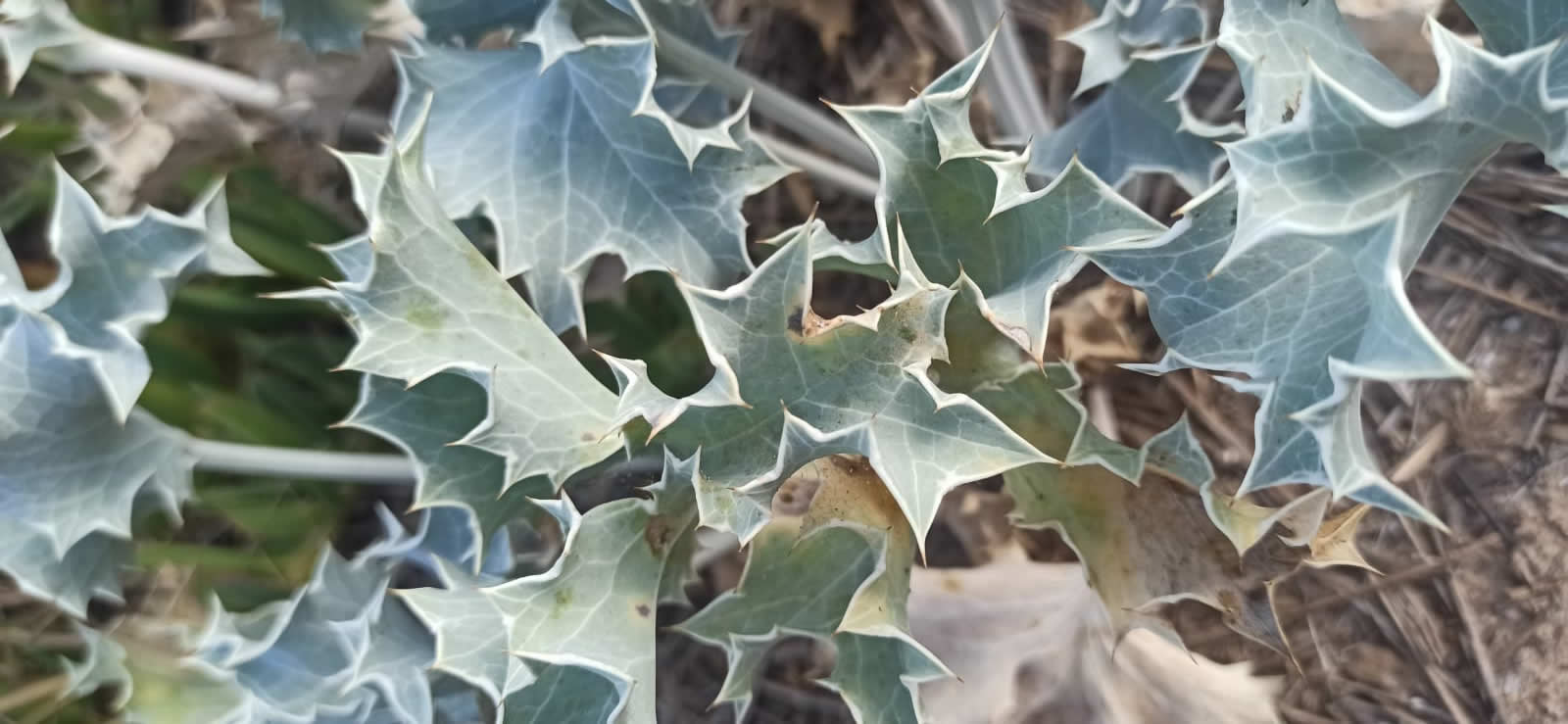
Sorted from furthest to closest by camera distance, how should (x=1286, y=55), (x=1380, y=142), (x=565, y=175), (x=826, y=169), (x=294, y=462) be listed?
(x=826, y=169), (x=294, y=462), (x=565, y=175), (x=1286, y=55), (x=1380, y=142)

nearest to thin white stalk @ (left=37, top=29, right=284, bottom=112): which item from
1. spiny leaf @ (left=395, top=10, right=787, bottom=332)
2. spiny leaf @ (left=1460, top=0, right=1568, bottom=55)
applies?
spiny leaf @ (left=395, top=10, right=787, bottom=332)

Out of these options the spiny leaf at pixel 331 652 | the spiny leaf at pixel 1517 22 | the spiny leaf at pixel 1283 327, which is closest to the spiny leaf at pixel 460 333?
the spiny leaf at pixel 331 652

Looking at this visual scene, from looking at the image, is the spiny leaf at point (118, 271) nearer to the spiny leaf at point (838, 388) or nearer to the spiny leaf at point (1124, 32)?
the spiny leaf at point (838, 388)

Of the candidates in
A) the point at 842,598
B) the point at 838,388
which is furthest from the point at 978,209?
the point at 842,598

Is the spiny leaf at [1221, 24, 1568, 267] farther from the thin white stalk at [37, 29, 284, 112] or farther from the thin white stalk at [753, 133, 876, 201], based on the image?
the thin white stalk at [37, 29, 284, 112]

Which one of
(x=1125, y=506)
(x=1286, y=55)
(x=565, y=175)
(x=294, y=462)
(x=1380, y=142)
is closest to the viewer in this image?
(x=1380, y=142)

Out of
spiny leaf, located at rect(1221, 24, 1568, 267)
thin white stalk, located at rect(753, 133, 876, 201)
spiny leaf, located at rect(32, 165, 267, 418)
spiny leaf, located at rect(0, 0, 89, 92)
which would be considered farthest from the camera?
thin white stalk, located at rect(753, 133, 876, 201)

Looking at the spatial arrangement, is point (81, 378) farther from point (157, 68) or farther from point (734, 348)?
point (734, 348)
